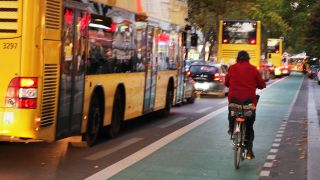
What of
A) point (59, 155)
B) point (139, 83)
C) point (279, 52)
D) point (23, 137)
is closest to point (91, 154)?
point (59, 155)

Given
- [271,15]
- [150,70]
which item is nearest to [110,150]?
[150,70]

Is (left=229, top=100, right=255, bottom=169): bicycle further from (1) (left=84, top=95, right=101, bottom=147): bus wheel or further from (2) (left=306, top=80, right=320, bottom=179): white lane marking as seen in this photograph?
(1) (left=84, top=95, right=101, bottom=147): bus wheel

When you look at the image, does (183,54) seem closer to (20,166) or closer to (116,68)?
(116,68)

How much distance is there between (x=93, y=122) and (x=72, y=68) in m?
1.61

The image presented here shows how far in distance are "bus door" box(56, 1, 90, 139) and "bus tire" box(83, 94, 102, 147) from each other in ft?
1.96

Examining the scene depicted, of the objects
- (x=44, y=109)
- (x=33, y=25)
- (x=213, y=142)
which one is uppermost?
(x=33, y=25)

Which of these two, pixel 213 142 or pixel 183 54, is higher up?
pixel 183 54

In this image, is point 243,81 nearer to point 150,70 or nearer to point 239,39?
point 150,70

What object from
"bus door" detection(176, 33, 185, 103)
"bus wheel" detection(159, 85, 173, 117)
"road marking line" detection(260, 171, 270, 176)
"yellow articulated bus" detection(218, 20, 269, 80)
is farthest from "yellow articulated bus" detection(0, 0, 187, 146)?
"yellow articulated bus" detection(218, 20, 269, 80)

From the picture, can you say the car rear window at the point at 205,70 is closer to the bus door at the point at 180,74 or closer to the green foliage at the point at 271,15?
the green foliage at the point at 271,15

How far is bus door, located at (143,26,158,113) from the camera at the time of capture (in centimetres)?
1376

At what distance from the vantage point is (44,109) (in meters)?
8.35

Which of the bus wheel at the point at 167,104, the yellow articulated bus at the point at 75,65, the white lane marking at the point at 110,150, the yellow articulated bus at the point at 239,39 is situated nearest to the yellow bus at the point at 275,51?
the yellow articulated bus at the point at 239,39

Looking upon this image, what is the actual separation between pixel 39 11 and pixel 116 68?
3465 millimetres
